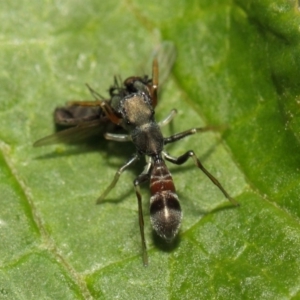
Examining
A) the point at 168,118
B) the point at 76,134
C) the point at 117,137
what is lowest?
the point at 76,134

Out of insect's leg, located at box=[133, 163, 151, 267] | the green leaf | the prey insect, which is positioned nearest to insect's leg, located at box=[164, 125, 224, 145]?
the prey insect

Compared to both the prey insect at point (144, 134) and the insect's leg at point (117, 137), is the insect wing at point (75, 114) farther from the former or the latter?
the insect's leg at point (117, 137)

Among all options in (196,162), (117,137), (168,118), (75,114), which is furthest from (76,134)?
(196,162)

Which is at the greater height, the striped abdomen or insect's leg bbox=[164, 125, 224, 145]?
insect's leg bbox=[164, 125, 224, 145]

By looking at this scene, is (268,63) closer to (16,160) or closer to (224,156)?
(224,156)

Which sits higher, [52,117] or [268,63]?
[268,63]

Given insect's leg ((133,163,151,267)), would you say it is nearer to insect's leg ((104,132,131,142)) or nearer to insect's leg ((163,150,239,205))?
insect's leg ((163,150,239,205))

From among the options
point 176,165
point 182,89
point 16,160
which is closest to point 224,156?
point 176,165

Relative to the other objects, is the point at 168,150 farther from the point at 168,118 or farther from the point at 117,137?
the point at 117,137
